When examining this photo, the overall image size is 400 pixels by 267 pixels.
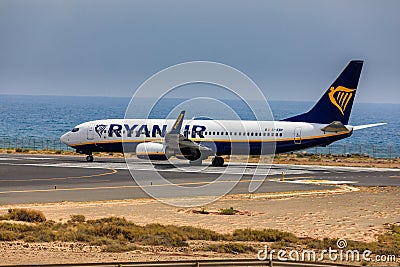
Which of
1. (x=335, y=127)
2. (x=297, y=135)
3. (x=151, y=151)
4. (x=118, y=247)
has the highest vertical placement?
(x=335, y=127)

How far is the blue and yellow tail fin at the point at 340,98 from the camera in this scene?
5909cm

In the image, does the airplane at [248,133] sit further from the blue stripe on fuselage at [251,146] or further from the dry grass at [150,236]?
the dry grass at [150,236]

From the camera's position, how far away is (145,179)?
48.1 m

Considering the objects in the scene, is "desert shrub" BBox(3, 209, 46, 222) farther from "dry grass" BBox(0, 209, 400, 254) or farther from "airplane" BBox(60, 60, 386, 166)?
"airplane" BBox(60, 60, 386, 166)

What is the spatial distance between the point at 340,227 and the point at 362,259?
23.2ft

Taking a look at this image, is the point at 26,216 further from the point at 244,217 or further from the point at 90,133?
the point at 90,133

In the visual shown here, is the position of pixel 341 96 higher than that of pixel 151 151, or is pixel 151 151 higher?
pixel 341 96

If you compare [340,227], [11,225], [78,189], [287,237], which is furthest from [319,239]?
[78,189]

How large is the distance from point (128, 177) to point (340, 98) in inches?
718

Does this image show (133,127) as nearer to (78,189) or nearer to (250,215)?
(78,189)

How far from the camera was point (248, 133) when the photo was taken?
60.2 m

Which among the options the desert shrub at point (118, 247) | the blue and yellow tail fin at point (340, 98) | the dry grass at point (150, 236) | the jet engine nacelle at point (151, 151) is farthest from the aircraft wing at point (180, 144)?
the desert shrub at point (118, 247)

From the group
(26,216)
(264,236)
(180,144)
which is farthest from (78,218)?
(180,144)

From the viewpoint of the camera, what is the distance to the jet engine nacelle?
5788 centimetres
